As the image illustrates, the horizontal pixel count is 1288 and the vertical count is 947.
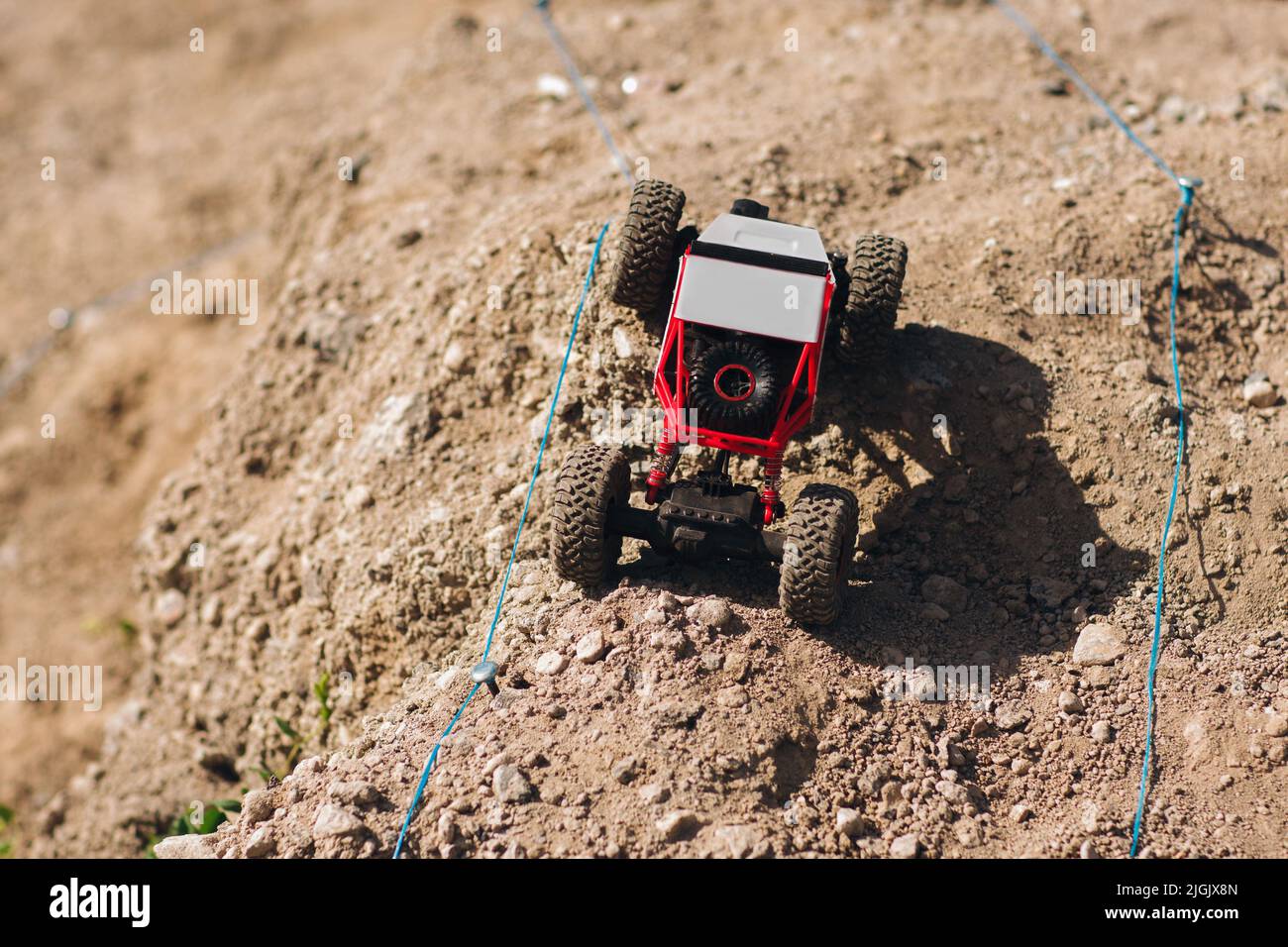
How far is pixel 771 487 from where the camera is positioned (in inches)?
235

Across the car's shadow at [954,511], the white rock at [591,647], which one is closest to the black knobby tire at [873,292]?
the car's shadow at [954,511]

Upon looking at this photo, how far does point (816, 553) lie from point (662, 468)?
1001 mm

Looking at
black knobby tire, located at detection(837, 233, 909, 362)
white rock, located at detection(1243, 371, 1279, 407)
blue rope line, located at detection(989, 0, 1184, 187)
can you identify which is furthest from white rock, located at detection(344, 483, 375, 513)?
blue rope line, located at detection(989, 0, 1184, 187)

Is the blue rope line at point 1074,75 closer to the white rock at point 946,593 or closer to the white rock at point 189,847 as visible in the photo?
the white rock at point 946,593

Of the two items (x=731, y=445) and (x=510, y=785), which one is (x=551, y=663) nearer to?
(x=510, y=785)

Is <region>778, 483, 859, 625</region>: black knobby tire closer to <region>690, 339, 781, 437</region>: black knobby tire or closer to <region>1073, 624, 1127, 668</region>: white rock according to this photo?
<region>690, 339, 781, 437</region>: black knobby tire

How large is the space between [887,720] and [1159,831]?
1.31 m

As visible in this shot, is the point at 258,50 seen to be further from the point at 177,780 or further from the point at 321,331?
the point at 177,780

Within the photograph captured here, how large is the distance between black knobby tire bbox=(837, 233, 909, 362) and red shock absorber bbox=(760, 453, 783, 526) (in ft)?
3.33

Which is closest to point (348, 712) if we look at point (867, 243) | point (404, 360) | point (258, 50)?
point (404, 360)

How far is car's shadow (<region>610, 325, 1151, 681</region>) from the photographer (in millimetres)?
6109

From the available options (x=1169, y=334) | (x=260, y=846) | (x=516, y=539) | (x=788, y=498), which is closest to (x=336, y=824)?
(x=260, y=846)

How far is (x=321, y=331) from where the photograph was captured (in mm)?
8820

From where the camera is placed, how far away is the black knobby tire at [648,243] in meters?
6.41
